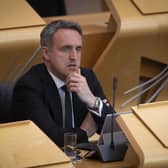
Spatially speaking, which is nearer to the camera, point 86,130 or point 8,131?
point 8,131

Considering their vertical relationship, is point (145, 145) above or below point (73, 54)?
below

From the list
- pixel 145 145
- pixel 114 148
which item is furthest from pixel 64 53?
pixel 145 145

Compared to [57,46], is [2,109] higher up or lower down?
lower down

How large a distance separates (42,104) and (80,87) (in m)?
0.20

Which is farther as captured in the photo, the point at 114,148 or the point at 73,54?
the point at 73,54

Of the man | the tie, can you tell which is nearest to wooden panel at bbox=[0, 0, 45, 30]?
the man

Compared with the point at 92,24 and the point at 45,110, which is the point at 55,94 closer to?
the point at 45,110

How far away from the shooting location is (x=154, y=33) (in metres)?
4.10

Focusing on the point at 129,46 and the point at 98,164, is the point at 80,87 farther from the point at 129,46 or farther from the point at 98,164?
the point at 129,46

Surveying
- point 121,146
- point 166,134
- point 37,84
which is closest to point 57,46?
point 37,84

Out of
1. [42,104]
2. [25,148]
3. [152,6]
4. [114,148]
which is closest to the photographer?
[25,148]

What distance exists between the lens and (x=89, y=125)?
3.15 metres

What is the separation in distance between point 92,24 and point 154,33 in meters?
0.44

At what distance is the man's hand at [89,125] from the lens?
312 cm
